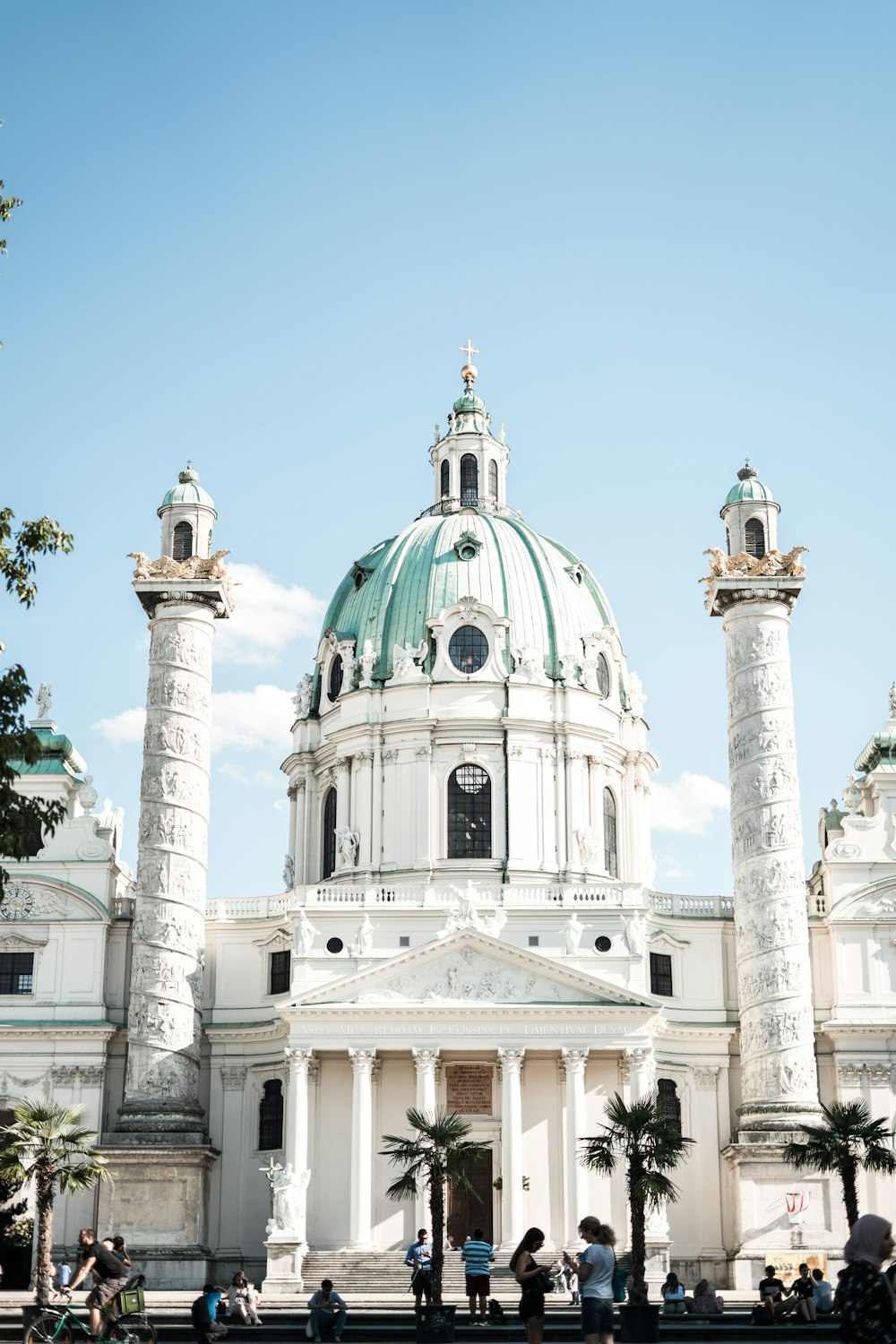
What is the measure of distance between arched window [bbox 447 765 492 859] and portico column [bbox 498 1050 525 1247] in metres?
9.58

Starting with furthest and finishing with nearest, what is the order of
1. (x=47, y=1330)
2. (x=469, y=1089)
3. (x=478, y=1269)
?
(x=469, y=1089)
(x=478, y=1269)
(x=47, y=1330)

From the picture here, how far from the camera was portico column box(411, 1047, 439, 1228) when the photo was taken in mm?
49562

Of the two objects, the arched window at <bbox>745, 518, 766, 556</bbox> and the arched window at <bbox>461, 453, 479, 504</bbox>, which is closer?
the arched window at <bbox>745, 518, 766, 556</bbox>

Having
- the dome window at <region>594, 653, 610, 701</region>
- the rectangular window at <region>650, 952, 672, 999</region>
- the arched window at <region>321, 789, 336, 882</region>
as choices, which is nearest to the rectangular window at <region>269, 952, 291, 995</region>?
→ the arched window at <region>321, 789, 336, 882</region>

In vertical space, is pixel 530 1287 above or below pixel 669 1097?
below

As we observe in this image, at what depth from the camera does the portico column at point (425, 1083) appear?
163 feet

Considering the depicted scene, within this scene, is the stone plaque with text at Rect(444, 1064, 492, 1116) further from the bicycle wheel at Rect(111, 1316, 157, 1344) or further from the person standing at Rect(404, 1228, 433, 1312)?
the bicycle wheel at Rect(111, 1316, 157, 1344)

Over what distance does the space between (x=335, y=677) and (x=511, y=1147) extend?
20485 millimetres

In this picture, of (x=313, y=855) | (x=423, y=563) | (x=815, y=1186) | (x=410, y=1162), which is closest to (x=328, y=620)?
(x=423, y=563)

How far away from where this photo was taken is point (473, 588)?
62.8 metres

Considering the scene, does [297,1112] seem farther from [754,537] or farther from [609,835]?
[754,537]

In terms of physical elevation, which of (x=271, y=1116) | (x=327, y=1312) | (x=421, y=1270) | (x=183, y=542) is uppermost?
(x=183, y=542)

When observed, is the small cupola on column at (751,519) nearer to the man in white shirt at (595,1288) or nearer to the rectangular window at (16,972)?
the rectangular window at (16,972)

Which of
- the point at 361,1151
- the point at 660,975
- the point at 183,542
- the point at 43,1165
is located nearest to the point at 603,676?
the point at 660,975
